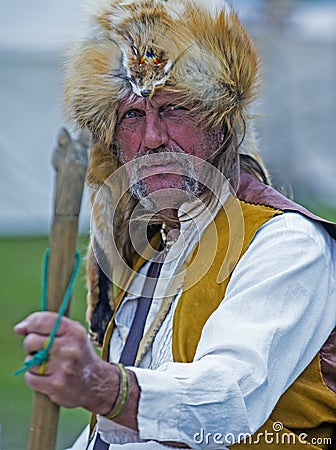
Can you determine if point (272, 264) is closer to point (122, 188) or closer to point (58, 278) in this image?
point (58, 278)

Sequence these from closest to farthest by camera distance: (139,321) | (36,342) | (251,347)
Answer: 1. (36,342)
2. (251,347)
3. (139,321)

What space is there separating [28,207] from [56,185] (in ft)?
27.7

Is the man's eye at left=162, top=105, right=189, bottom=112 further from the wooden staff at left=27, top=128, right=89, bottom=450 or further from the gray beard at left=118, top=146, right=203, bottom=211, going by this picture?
the wooden staff at left=27, top=128, right=89, bottom=450

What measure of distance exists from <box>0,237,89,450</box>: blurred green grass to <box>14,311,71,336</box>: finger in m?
1.25

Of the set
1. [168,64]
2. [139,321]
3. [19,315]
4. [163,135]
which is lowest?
[19,315]

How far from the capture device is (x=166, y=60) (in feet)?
6.48

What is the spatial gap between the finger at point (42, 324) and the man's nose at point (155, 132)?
0.67 m

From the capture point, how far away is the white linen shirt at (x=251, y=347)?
154cm

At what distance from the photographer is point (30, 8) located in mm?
8945

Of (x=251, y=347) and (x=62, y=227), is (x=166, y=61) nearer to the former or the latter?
(x=62, y=227)

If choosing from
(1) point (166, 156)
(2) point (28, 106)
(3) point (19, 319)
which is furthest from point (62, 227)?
(2) point (28, 106)

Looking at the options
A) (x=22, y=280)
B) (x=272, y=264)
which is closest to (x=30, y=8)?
(x=22, y=280)

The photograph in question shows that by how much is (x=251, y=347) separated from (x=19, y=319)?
4688 mm

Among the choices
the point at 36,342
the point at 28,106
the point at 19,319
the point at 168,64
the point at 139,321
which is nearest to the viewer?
the point at 36,342
